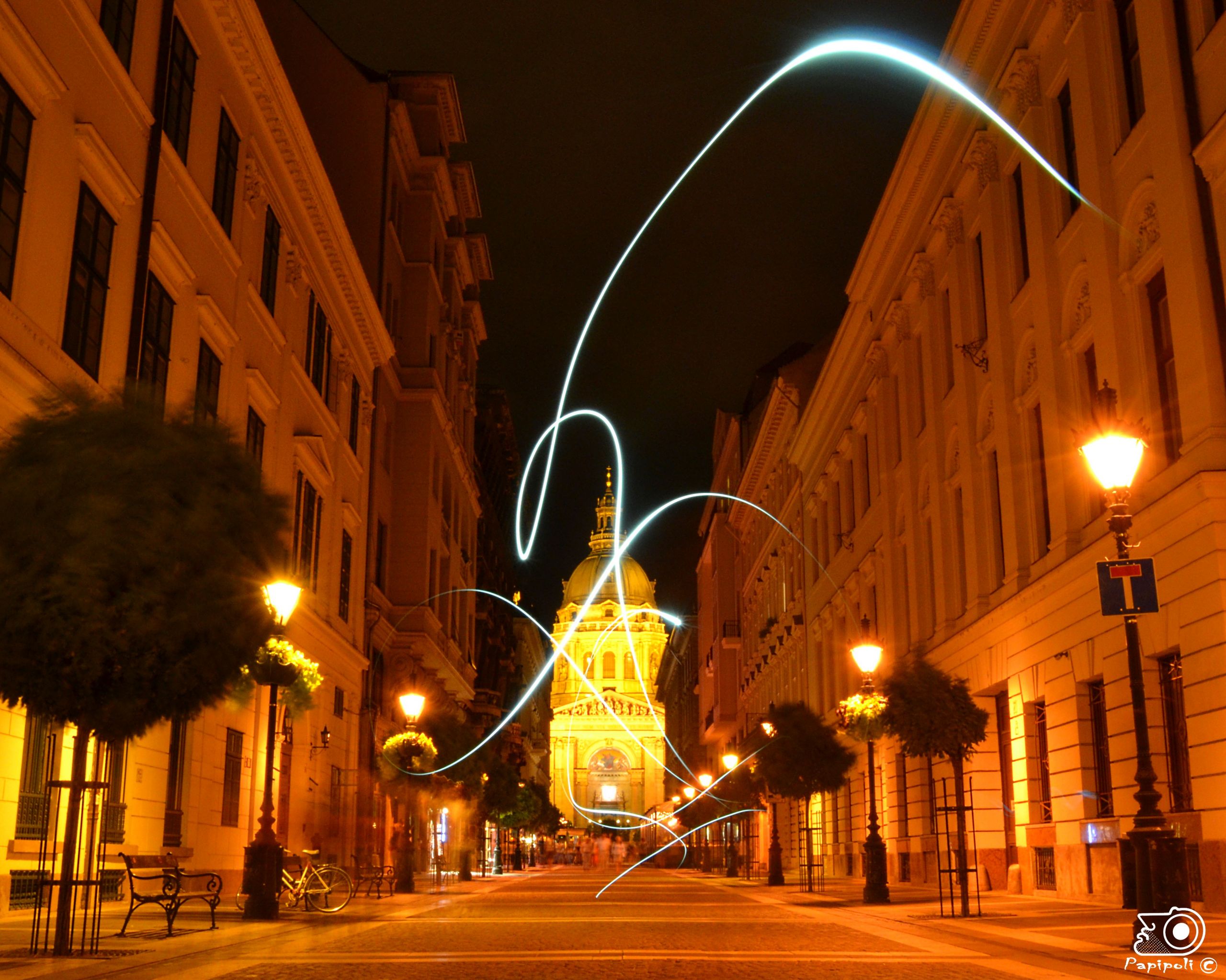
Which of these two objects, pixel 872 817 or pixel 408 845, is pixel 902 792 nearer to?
pixel 872 817

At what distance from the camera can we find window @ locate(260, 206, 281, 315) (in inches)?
1309

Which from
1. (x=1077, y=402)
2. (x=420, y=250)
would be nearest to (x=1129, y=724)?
(x=1077, y=402)

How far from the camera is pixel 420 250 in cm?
5566

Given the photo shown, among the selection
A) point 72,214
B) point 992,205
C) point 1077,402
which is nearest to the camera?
point 72,214

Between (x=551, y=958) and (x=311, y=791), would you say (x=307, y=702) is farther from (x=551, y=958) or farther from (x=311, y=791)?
(x=311, y=791)

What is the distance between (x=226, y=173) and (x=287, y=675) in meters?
12.9

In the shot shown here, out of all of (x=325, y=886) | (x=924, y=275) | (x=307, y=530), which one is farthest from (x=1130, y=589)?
(x=307, y=530)

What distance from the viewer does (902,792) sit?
39.2 m

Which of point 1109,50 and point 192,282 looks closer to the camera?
point 1109,50

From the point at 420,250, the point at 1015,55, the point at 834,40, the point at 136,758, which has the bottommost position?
the point at 136,758

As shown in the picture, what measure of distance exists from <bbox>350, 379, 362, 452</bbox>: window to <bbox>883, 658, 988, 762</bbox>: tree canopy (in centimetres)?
2341

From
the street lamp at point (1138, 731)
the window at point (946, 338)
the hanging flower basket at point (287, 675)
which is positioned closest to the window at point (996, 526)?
the window at point (946, 338)

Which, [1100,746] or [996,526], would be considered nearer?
[1100,746]

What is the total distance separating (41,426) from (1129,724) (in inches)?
637
